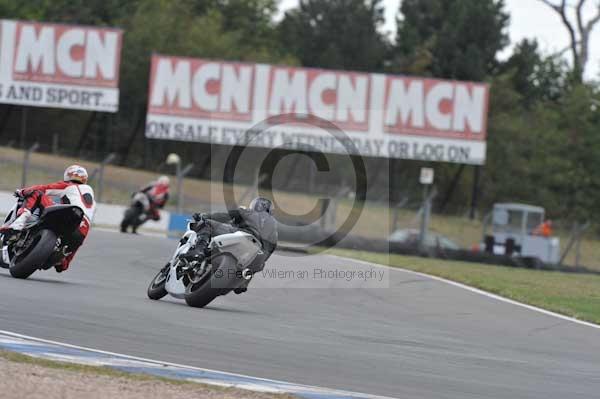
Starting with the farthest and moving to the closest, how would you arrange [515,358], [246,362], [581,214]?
[581,214] → [515,358] → [246,362]

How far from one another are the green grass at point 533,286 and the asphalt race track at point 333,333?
0.79m

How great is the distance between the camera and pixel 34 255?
498 inches

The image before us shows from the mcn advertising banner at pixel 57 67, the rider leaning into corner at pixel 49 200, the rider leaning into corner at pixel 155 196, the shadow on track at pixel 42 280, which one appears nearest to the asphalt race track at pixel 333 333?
the shadow on track at pixel 42 280

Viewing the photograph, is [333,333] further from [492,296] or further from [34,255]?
[492,296]

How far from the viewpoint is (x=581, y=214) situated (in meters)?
53.6

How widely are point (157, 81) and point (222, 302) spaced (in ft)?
89.5

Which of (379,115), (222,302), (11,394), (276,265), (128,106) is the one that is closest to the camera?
(11,394)

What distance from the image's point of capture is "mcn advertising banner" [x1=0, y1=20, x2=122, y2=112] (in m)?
40.1

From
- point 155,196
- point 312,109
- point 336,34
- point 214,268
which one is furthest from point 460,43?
point 214,268

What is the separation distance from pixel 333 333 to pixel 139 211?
15.4 metres

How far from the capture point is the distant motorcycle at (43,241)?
41.3 feet

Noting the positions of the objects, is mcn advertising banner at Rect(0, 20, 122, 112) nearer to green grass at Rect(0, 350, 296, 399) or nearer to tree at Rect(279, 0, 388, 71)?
green grass at Rect(0, 350, 296, 399)

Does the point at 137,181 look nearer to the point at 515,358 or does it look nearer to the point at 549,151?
the point at 549,151

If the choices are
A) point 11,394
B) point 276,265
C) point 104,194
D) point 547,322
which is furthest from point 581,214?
point 11,394
